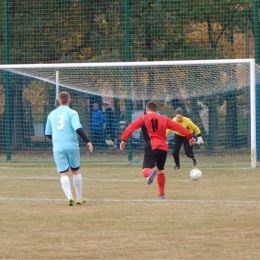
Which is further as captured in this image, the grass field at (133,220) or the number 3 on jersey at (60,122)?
the number 3 on jersey at (60,122)

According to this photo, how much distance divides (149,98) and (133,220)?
11.2 meters

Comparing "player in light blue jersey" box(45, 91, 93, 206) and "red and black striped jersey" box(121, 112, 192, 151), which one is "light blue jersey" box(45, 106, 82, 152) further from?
"red and black striped jersey" box(121, 112, 192, 151)

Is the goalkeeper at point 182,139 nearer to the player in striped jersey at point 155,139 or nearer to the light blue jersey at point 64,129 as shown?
the player in striped jersey at point 155,139

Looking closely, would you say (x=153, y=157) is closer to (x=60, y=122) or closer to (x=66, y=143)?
(x=66, y=143)

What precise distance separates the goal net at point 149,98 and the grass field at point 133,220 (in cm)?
406

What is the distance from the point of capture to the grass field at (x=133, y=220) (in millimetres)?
8719

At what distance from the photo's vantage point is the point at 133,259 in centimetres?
824

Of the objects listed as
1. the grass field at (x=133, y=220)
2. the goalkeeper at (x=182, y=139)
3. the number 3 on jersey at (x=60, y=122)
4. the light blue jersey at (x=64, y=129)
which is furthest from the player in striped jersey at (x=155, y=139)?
the goalkeeper at (x=182, y=139)

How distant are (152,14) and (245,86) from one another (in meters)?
3.95

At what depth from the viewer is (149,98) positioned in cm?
2197

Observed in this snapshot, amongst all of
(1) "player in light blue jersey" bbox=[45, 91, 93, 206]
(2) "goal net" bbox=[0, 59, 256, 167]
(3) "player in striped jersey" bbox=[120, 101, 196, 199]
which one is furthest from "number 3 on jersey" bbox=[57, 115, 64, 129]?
(2) "goal net" bbox=[0, 59, 256, 167]

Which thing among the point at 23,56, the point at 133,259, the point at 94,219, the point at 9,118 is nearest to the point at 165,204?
the point at 94,219

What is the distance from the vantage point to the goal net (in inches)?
835

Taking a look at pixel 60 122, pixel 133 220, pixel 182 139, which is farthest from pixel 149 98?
pixel 133 220
